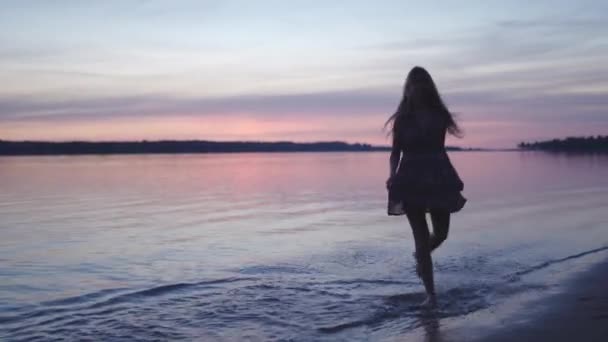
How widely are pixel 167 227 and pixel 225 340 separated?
843 cm

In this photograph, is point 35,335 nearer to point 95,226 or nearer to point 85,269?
point 85,269

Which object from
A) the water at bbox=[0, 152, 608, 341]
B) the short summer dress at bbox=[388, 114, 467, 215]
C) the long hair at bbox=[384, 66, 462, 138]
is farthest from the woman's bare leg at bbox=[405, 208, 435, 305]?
the long hair at bbox=[384, 66, 462, 138]

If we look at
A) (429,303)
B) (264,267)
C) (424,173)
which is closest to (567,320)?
(429,303)

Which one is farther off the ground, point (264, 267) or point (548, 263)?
point (548, 263)

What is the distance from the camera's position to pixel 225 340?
540 cm

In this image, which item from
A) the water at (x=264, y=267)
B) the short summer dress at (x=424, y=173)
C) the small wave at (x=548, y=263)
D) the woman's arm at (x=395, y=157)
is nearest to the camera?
the water at (x=264, y=267)

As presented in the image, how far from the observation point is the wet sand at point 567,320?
4945 mm

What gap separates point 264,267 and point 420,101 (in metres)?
3.59

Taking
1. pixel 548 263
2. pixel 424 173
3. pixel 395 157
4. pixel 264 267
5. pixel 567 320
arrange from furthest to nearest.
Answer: pixel 264 267
pixel 548 263
pixel 395 157
pixel 424 173
pixel 567 320

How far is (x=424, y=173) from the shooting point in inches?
245

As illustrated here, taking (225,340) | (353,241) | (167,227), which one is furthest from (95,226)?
(225,340)

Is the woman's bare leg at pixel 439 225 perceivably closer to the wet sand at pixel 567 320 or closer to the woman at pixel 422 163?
the woman at pixel 422 163

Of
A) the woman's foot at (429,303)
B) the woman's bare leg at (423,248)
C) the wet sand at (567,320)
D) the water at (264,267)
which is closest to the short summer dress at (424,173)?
the woman's bare leg at (423,248)

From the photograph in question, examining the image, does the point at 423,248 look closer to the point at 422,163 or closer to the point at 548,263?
the point at 422,163
